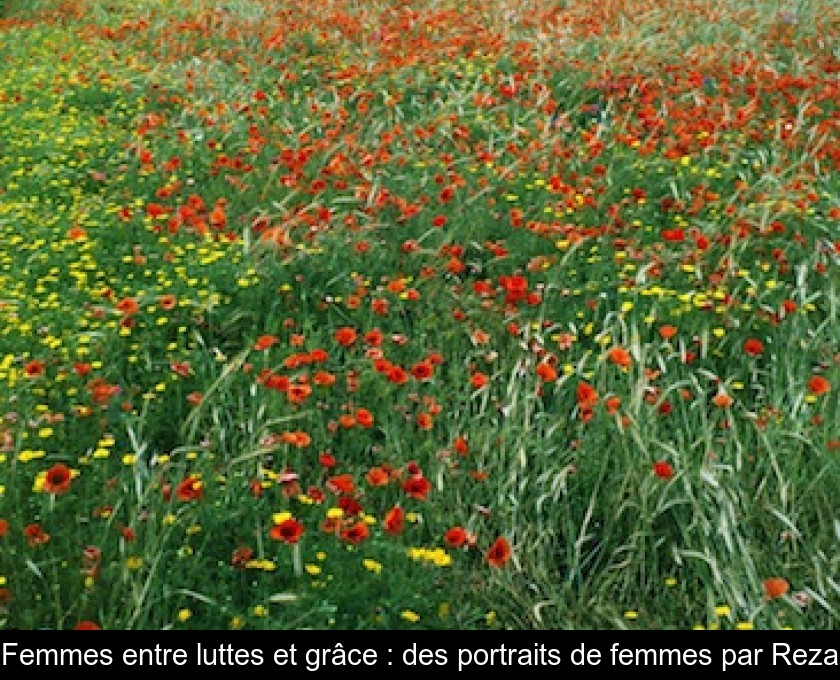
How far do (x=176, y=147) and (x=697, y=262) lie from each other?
112 inches

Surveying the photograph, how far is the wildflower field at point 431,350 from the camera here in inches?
108

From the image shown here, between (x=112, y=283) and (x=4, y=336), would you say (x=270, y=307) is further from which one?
(x=4, y=336)

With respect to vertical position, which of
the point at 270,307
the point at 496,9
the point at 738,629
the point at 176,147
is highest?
→ the point at 496,9

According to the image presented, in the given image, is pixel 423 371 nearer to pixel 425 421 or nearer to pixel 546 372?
pixel 425 421

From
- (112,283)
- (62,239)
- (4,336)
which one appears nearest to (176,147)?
(62,239)

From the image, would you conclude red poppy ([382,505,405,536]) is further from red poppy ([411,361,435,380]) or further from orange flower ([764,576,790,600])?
orange flower ([764,576,790,600])

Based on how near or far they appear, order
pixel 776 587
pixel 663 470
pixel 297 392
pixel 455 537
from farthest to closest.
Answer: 1. pixel 297 392
2. pixel 663 470
3. pixel 455 537
4. pixel 776 587

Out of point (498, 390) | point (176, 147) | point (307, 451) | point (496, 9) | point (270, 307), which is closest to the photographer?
point (307, 451)

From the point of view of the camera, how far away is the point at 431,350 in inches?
147

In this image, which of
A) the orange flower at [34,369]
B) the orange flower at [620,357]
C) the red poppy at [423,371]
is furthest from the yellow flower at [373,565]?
the orange flower at [34,369]

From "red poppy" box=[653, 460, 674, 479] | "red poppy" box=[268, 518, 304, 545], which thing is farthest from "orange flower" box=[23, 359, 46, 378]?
"red poppy" box=[653, 460, 674, 479]

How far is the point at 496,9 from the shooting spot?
812 cm

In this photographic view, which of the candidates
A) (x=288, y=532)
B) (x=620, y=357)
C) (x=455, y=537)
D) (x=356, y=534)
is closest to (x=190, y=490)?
(x=288, y=532)

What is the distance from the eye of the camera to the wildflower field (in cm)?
275
